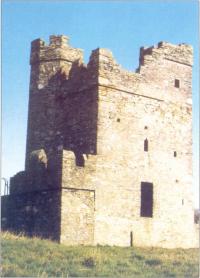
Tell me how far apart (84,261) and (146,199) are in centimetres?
656

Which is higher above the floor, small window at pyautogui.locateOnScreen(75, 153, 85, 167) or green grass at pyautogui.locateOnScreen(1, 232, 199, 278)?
small window at pyautogui.locateOnScreen(75, 153, 85, 167)

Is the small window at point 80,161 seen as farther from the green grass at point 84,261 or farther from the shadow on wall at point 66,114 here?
the green grass at point 84,261

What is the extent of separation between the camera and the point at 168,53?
23.3 meters

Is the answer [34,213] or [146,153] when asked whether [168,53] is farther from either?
[34,213]

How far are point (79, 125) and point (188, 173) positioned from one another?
5313 millimetres

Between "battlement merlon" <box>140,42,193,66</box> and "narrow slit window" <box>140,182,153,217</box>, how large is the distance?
16.4ft

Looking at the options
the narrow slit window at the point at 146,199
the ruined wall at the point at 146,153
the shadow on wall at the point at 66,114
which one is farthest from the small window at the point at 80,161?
the narrow slit window at the point at 146,199

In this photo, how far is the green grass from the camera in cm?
1441

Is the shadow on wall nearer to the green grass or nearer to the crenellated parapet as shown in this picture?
the crenellated parapet

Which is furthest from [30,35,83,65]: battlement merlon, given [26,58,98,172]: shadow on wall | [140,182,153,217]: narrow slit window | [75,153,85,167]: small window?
[140,182,153,217]: narrow slit window

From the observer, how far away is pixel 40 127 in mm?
22797

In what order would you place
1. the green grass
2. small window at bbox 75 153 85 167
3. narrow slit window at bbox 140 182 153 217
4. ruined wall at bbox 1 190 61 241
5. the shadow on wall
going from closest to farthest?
1. the green grass
2. ruined wall at bbox 1 190 61 241
3. small window at bbox 75 153 85 167
4. the shadow on wall
5. narrow slit window at bbox 140 182 153 217

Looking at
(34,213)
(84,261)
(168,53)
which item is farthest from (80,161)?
(168,53)

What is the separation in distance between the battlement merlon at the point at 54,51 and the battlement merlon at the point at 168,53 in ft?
8.86
